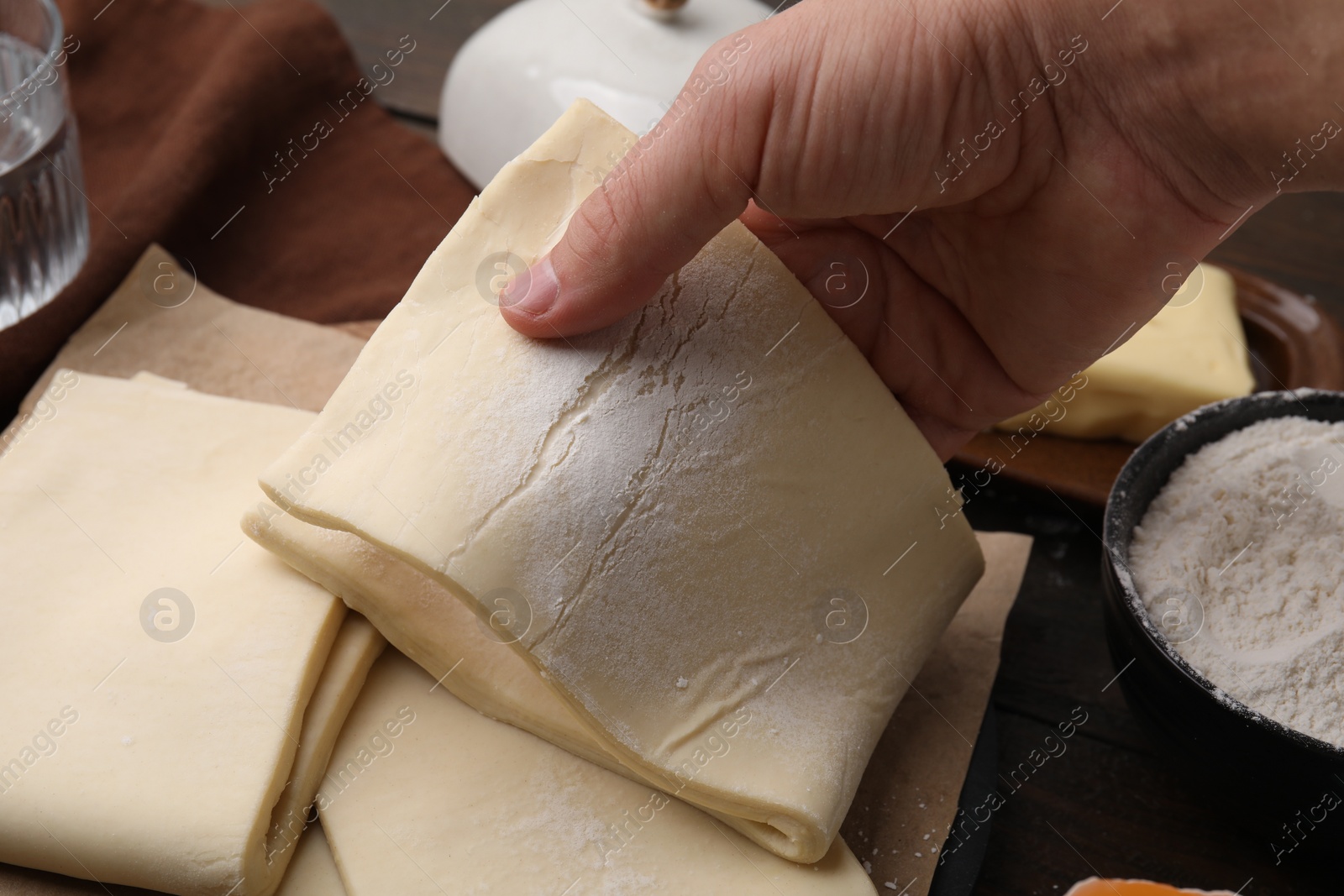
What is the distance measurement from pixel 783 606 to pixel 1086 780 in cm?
50

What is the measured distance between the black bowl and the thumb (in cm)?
61

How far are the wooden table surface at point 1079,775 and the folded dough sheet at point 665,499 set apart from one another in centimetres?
24

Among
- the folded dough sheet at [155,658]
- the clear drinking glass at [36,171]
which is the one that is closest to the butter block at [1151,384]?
the folded dough sheet at [155,658]

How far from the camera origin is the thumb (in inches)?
43.7

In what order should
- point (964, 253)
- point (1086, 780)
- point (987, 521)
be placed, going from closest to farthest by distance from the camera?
1. point (1086, 780)
2. point (964, 253)
3. point (987, 521)

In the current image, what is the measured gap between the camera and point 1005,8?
3.84 ft

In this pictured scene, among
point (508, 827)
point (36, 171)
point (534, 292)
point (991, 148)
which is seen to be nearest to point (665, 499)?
point (534, 292)

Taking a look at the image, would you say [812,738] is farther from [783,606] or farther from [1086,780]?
[1086,780]

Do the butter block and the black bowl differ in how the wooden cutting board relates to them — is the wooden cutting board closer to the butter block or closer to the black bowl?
the butter block

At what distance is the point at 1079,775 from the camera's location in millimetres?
1362

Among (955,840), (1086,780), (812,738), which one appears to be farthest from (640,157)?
(1086,780)

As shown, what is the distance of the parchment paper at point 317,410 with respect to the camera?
123 cm

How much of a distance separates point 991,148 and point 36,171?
51.3 inches

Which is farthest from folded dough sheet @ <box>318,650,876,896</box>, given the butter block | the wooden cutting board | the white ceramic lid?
the white ceramic lid
